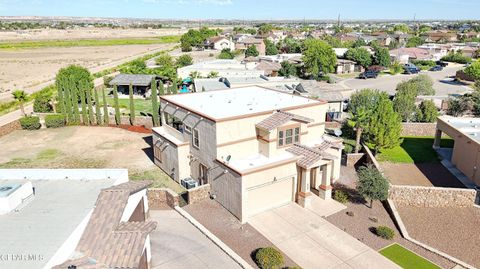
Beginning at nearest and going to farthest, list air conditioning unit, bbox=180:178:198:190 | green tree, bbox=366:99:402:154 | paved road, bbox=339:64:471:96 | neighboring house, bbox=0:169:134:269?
neighboring house, bbox=0:169:134:269
air conditioning unit, bbox=180:178:198:190
green tree, bbox=366:99:402:154
paved road, bbox=339:64:471:96

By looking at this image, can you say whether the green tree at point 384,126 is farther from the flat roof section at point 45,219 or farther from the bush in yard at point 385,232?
the flat roof section at point 45,219

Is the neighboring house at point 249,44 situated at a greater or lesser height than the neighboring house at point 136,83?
greater

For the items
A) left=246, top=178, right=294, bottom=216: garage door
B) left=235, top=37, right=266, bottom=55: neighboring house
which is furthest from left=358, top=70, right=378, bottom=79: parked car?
left=246, top=178, right=294, bottom=216: garage door

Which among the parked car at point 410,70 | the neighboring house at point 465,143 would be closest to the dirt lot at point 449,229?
the neighboring house at point 465,143

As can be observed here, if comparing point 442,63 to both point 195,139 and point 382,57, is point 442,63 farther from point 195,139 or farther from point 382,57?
point 195,139

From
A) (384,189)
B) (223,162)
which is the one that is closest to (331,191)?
(384,189)

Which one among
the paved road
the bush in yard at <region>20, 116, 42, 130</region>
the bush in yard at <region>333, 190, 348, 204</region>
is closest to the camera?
the bush in yard at <region>333, 190, 348, 204</region>

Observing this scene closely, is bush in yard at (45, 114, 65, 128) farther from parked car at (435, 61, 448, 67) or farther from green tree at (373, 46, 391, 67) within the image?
parked car at (435, 61, 448, 67)
